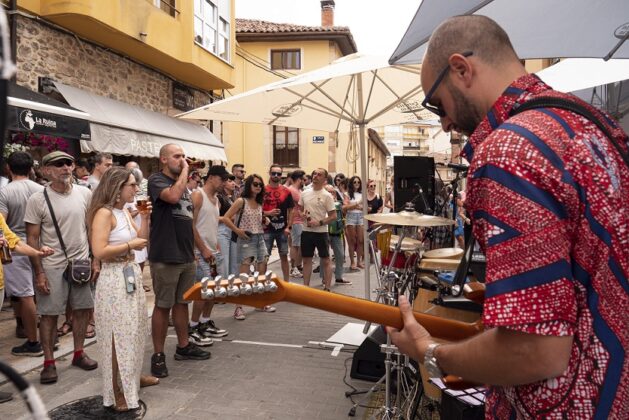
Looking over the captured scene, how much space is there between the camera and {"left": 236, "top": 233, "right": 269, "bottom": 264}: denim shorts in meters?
7.11

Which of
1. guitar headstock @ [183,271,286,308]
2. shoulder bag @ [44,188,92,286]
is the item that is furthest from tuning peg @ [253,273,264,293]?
shoulder bag @ [44,188,92,286]

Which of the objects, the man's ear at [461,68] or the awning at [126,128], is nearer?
the man's ear at [461,68]

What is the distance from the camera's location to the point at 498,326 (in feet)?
3.60

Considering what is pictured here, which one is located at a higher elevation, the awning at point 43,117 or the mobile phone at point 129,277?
the awning at point 43,117

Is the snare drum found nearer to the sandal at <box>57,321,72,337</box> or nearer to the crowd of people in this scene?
the crowd of people

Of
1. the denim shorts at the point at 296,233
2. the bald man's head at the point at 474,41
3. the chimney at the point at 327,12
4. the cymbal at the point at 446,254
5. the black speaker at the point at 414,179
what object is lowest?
the denim shorts at the point at 296,233

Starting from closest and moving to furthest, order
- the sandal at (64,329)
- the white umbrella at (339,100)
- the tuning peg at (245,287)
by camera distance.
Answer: the tuning peg at (245,287), the sandal at (64,329), the white umbrella at (339,100)

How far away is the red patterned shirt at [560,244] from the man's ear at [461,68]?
0.12 m

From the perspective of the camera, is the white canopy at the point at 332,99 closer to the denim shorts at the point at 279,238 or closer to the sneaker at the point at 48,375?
the denim shorts at the point at 279,238

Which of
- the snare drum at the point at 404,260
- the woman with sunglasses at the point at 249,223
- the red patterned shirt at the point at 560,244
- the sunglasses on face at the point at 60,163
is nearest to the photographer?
the red patterned shirt at the point at 560,244

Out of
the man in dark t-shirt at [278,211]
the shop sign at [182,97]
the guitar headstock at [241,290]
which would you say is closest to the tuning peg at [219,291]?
the guitar headstock at [241,290]

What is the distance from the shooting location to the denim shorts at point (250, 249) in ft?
23.3

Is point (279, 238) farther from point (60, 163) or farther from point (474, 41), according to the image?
point (474, 41)

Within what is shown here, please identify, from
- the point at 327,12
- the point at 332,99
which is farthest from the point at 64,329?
the point at 327,12
